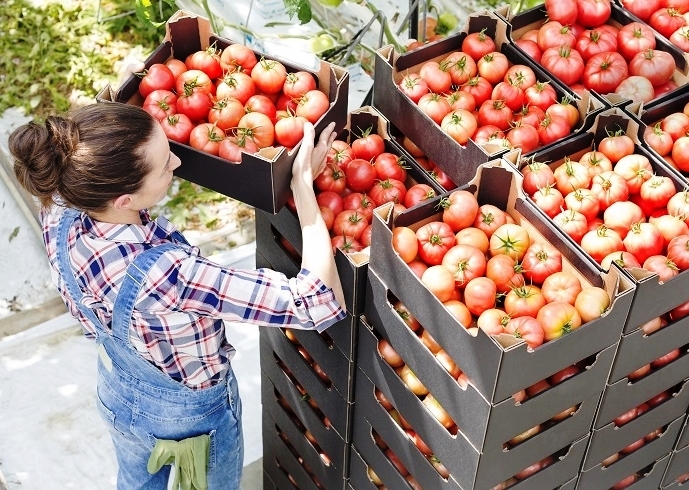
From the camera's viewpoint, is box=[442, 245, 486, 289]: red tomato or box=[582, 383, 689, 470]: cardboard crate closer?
box=[442, 245, 486, 289]: red tomato

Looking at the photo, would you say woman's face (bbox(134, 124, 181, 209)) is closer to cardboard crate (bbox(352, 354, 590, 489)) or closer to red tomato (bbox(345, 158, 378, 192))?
red tomato (bbox(345, 158, 378, 192))

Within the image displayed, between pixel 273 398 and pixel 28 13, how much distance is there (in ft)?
11.8

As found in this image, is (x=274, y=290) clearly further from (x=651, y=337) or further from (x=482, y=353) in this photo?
(x=651, y=337)

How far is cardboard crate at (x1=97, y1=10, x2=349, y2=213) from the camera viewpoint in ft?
7.57

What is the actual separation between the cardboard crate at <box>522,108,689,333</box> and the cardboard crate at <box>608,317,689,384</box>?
0.06m

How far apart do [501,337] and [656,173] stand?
0.85m

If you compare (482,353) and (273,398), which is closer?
(482,353)

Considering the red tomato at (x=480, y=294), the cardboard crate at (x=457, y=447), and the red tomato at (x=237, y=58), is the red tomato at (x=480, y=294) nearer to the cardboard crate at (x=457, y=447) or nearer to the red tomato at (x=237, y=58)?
the cardboard crate at (x=457, y=447)

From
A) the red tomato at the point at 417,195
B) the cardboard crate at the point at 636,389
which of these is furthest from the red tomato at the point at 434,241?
the cardboard crate at the point at 636,389

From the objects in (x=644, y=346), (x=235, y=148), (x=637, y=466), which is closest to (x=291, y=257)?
(x=235, y=148)

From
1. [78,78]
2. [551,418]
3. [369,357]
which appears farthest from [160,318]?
[78,78]

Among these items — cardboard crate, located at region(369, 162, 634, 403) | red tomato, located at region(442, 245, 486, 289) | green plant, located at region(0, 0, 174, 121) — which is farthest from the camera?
green plant, located at region(0, 0, 174, 121)

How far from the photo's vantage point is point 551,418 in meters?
2.27

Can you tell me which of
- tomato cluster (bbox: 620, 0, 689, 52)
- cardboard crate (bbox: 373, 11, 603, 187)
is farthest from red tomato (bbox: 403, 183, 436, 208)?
tomato cluster (bbox: 620, 0, 689, 52)
